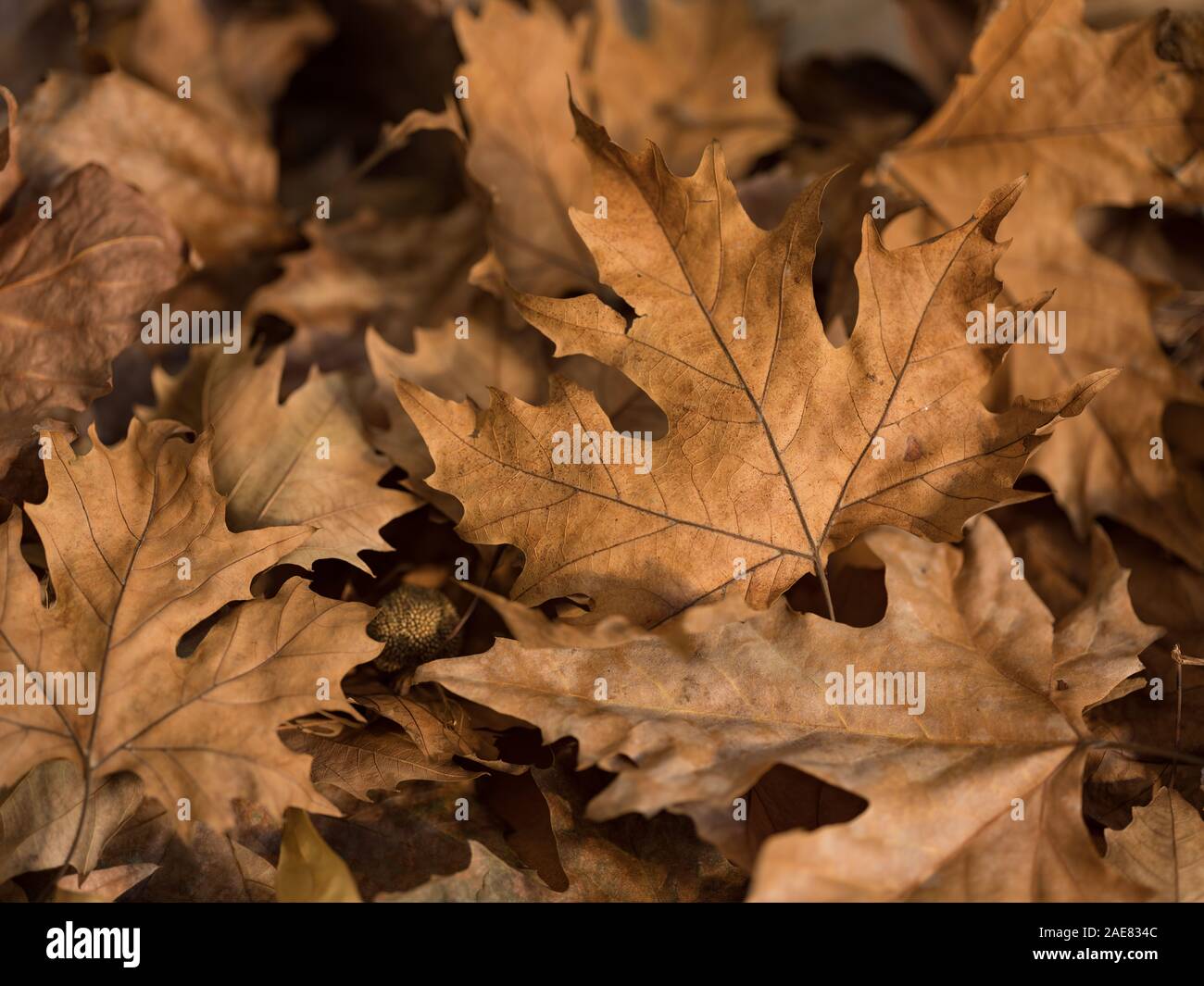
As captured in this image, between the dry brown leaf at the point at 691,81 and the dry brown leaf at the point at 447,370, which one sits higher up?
the dry brown leaf at the point at 691,81

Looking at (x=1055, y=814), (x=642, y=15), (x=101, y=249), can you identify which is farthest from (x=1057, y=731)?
(x=642, y=15)

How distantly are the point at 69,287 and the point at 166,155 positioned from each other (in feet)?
0.96

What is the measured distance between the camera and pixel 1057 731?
2.84 feet

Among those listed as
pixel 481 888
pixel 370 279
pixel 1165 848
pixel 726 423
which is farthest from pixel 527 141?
pixel 1165 848

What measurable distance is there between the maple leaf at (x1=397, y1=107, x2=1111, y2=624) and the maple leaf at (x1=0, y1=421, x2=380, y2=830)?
0.63ft

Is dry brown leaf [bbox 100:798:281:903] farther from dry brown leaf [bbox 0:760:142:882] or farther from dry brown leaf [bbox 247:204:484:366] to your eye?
dry brown leaf [bbox 247:204:484:366]

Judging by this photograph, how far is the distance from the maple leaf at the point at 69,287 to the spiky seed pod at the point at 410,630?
1.28ft

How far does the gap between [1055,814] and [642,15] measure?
1250 mm

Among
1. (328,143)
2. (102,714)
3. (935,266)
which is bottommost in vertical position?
(102,714)

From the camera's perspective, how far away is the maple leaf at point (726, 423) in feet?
2.98

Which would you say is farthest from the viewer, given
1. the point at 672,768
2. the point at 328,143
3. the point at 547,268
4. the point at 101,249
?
the point at 328,143

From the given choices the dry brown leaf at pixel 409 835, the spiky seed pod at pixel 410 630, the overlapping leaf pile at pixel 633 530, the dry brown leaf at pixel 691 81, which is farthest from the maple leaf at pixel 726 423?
the dry brown leaf at pixel 691 81

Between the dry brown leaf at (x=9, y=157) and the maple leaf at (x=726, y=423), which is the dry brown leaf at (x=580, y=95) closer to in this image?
the maple leaf at (x=726, y=423)

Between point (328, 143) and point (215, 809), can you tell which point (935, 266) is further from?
point (328, 143)
